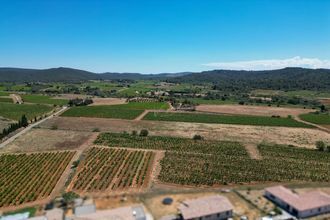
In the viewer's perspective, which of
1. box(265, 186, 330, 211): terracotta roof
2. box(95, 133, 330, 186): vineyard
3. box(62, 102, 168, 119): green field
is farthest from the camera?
box(62, 102, 168, 119): green field

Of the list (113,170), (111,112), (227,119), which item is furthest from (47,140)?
(227,119)

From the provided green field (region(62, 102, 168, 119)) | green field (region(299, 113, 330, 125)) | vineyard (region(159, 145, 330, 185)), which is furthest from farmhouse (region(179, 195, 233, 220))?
green field (region(299, 113, 330, 125))

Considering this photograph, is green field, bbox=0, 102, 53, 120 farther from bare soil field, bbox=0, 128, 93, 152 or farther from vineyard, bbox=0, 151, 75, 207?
vineyard, bbox=0, 151, 75, 207

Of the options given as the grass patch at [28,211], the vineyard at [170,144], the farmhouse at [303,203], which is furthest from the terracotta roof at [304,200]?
the grass patch at [28,211]

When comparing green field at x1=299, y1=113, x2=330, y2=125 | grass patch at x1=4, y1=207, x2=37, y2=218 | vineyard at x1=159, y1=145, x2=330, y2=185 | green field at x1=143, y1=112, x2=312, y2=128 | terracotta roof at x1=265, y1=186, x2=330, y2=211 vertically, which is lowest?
grass patch at x1=4, y1=207, x2=37, y2=218

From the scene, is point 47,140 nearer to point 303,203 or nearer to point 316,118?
point 303,203

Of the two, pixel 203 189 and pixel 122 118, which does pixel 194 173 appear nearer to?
pixel 203 189

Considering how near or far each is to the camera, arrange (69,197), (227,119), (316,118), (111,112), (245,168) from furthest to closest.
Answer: (111,112), (316,118), (227,119), (245,168), (69,197)
